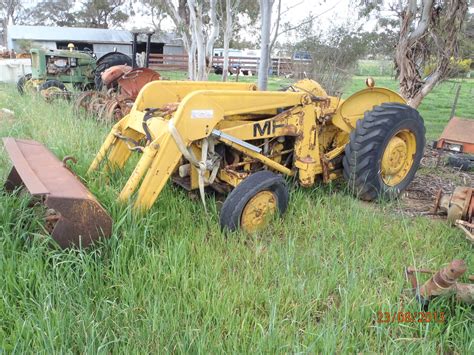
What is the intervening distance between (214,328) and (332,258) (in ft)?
3.61

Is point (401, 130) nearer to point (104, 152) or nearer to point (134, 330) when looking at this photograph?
point (104, 152)

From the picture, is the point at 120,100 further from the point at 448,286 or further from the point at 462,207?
the point at 448,286

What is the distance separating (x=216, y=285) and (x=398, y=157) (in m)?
2.84

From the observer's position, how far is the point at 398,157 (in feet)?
14.9

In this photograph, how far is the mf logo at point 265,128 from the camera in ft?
12.1

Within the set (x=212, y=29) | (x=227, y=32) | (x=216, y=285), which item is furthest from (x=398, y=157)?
(x=227, y=32)

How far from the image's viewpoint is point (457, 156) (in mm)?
5875

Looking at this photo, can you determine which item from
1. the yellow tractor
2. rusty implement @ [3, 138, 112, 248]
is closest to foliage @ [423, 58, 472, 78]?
the yellow tractor

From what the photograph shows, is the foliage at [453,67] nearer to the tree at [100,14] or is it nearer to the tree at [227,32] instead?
the tree at [227,32]

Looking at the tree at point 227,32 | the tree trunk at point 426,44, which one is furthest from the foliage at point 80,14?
the tree trunk at point 426,44

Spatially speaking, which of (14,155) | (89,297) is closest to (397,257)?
(89,297)

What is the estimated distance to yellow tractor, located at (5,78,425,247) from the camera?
300 centimetres
